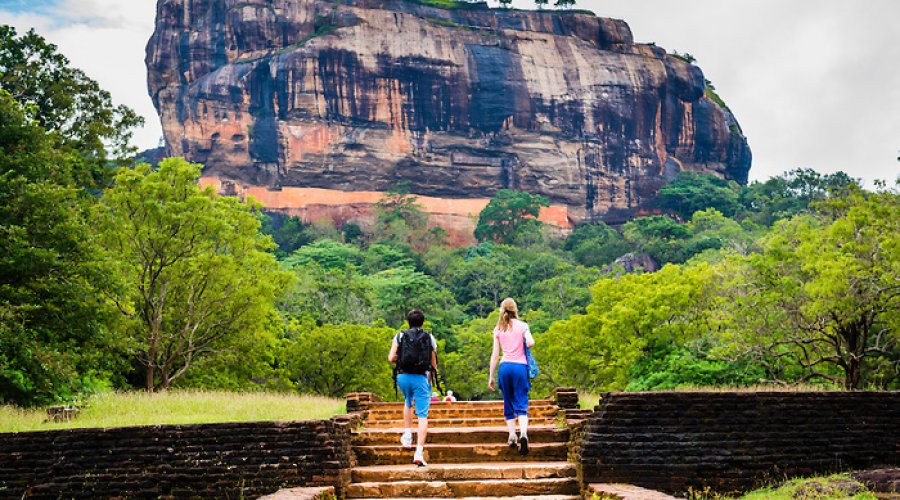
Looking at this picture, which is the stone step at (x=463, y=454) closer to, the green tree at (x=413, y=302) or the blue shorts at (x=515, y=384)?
the blue shorts at (x=515, y=384)

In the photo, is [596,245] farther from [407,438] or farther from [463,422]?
[407,438]

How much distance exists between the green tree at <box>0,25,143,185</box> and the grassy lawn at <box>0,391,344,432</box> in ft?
52.2

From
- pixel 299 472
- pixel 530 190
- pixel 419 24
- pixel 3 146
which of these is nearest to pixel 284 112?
pixel 419 24

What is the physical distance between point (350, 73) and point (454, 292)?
3059cm

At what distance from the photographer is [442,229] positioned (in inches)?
3634

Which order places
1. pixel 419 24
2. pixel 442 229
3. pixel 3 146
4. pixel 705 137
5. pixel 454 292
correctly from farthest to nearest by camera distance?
pixel 705 137 → pixel 419 24 → pixel 442 229 → pixel 454 292 → pixel 3 146

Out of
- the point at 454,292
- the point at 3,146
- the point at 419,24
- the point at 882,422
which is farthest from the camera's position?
the point at 419,24

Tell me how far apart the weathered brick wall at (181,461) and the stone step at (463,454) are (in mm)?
798

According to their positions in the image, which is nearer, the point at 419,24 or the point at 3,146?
the point at 3,146

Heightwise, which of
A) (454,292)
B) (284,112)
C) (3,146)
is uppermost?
(284,112)

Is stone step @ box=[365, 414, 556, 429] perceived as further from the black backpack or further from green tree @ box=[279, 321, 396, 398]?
green tree @ box=[279, 321, 396, 398]

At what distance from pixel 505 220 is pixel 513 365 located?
82.4 meters

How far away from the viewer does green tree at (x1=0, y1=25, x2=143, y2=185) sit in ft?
103

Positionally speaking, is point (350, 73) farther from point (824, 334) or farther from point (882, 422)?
point (882, 422)
